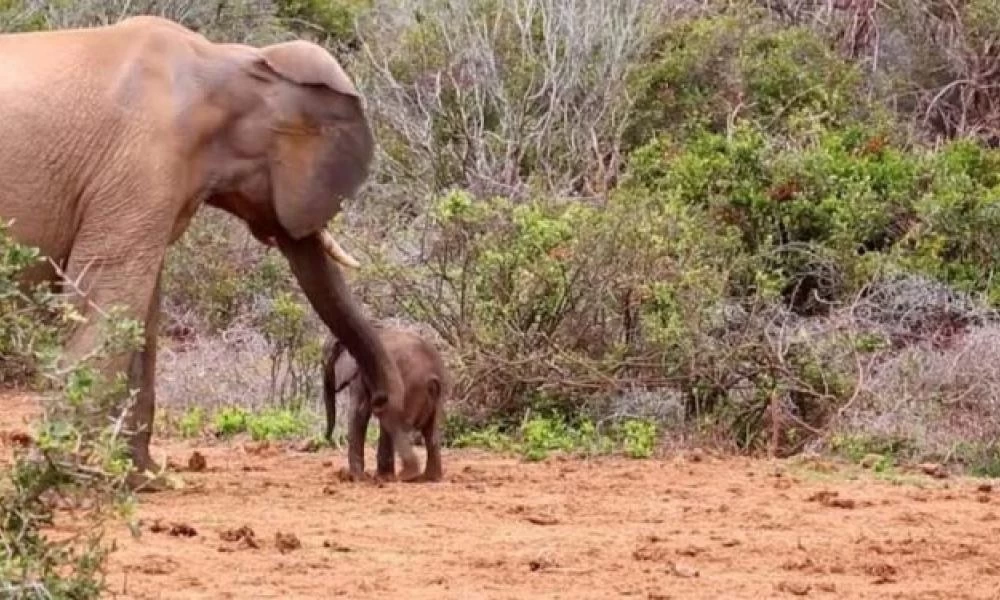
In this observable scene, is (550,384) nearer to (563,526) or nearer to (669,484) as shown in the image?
(669,484)

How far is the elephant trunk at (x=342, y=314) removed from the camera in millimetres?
11344

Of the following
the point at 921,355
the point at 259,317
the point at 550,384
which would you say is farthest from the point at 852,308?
the point at 259,317

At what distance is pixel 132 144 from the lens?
422 inches

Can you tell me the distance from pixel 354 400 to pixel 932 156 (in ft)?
23.0

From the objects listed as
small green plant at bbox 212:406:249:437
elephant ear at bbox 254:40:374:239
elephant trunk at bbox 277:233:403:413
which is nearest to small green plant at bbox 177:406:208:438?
small green plant at bbox 212:406:249:437

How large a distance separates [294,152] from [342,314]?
34.2 inches

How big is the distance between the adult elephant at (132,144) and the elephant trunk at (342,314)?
46 centimetres

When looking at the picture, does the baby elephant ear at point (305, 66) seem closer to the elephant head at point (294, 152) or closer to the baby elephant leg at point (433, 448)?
the elephant head at point (294, 152)

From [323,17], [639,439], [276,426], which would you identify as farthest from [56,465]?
[323,17]

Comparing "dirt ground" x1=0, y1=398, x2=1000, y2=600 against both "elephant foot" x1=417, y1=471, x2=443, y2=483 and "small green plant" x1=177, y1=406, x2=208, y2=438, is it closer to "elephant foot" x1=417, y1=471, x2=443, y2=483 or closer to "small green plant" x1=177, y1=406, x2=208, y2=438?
"elephant foot" x1=417, y1=471, x2=443, y2=483

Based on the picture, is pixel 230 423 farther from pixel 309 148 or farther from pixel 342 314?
pixel 309 148

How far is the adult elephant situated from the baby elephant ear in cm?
1

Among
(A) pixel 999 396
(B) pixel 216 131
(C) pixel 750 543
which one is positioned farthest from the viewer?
(A) pixel 999 396

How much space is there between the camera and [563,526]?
387 inches
